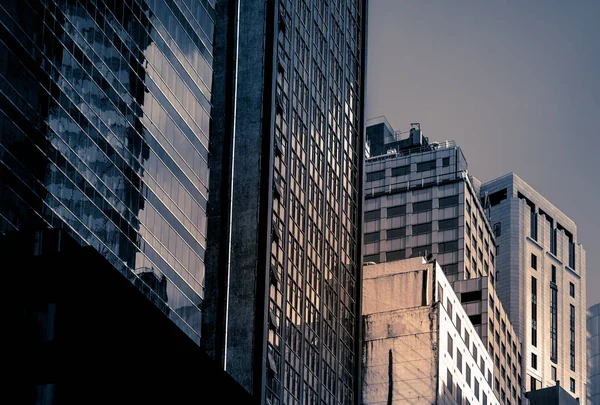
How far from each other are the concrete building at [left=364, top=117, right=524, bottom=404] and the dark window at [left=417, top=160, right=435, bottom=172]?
0.41 feet

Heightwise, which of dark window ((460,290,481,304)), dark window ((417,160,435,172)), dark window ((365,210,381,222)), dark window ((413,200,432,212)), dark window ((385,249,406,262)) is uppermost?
dark window ((417,160,435,172))

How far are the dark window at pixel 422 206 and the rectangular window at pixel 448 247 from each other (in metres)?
5.68

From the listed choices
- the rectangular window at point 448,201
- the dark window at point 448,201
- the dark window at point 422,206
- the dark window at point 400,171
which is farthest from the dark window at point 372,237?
the dark window at point 400,171

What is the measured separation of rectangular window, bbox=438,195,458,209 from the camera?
187m

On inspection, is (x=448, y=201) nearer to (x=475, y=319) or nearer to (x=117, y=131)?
(x=475, y=319)

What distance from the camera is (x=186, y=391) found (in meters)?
82.1

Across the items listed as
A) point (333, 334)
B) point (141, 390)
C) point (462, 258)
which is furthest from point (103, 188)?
point (462, 258)

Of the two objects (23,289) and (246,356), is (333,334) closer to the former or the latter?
(246,356)

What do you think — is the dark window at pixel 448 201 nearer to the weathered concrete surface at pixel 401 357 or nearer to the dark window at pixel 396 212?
the dark window at pixel 396 212

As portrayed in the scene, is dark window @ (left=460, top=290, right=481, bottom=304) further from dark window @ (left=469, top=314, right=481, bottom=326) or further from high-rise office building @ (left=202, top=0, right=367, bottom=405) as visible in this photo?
high-rise office building @ (left=202, top=0, right=367, bottom=405)

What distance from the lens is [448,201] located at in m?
188

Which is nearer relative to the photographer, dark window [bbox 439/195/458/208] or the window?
the window

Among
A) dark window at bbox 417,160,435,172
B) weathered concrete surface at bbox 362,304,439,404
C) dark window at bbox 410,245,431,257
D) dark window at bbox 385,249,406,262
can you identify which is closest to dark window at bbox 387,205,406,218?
dark window at bbox 385,249,406,262

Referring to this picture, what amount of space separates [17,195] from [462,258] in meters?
111
